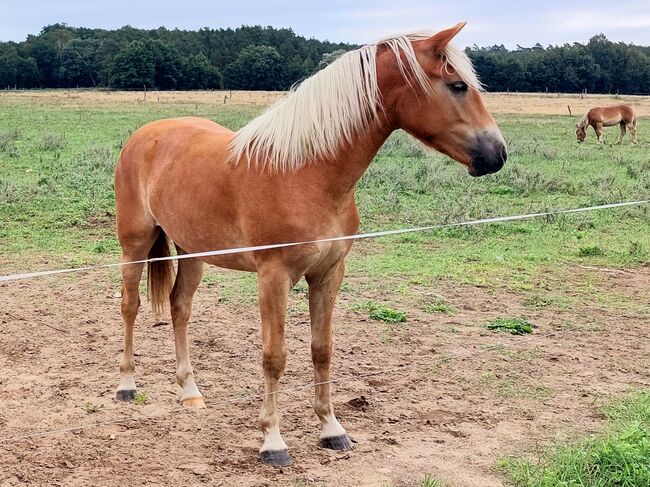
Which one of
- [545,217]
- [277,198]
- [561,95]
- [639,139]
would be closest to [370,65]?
[277,198]

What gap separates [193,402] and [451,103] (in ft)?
8.03

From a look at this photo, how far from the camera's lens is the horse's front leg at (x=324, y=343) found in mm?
3725

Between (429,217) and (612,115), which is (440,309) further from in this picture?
(612,115)

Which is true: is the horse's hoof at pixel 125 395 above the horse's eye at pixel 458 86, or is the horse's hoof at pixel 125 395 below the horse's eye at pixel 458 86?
below

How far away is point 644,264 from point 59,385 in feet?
20.7

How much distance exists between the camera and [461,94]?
319 centimetres

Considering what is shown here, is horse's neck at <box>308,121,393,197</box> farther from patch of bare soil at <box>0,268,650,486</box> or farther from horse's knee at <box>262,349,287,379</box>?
patch of bare soil at <box>0,268,650,486</box>

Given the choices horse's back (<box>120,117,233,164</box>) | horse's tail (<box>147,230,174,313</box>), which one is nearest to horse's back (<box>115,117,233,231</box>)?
horse's back (<box>120,117,233,164</box>)

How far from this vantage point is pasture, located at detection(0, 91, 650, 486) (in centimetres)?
363

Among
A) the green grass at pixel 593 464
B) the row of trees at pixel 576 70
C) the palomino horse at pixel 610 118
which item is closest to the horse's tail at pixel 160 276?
the green grass at pixel 593 464

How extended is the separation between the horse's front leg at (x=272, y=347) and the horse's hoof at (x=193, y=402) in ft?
2.44

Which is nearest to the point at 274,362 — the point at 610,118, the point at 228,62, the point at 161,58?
the point at 610,118

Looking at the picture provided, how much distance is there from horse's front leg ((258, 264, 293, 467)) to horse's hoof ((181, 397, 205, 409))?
0.74 m

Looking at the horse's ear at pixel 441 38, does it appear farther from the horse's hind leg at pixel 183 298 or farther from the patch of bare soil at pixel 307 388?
the horse's hind leg at pixel 183 298
